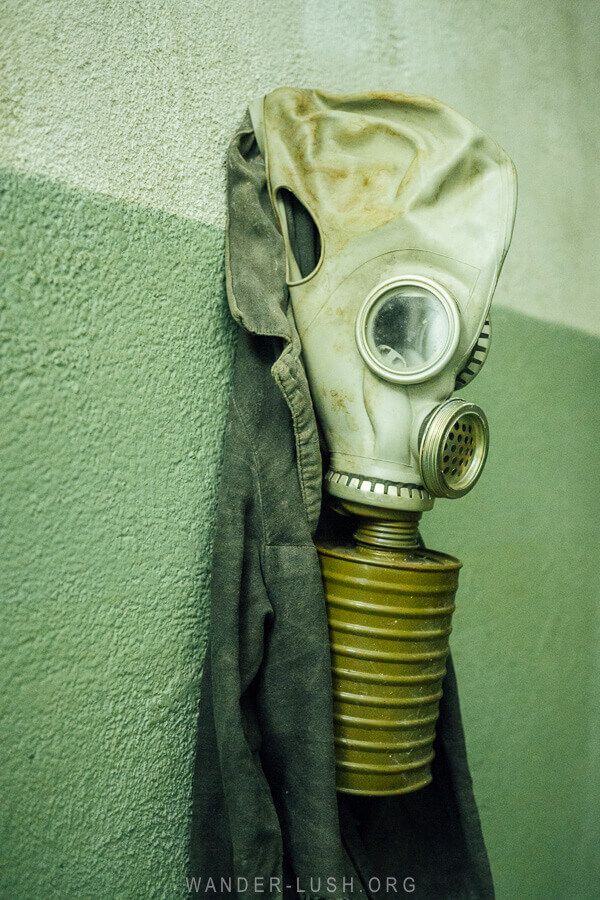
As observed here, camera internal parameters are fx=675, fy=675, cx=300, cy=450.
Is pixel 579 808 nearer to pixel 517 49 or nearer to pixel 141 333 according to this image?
pixel 141 333

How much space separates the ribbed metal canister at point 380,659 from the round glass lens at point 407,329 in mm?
244

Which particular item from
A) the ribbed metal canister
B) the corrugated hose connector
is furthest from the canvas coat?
the corrugated hose connector

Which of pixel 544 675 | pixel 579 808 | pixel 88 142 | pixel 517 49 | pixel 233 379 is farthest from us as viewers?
pixel 579 808

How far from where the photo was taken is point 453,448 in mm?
795

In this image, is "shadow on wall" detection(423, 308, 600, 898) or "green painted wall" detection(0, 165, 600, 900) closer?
"green painted wall" detection(0, 165, 600, 900)

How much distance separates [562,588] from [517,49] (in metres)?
1.17

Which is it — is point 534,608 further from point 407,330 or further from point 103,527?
point 103,527

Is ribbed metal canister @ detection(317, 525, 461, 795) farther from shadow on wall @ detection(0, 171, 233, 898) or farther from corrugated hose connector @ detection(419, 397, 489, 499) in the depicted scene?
shadow on wall @ detection(0, 171, 233, 898)

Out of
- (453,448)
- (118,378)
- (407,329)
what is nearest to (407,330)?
(407,329)

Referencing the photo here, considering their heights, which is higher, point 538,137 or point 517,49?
point 517,49

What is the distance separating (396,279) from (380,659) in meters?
0.45

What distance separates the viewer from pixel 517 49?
1.36 metres

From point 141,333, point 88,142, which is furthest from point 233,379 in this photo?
point 88,142

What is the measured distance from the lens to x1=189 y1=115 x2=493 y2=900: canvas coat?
2.56ft
